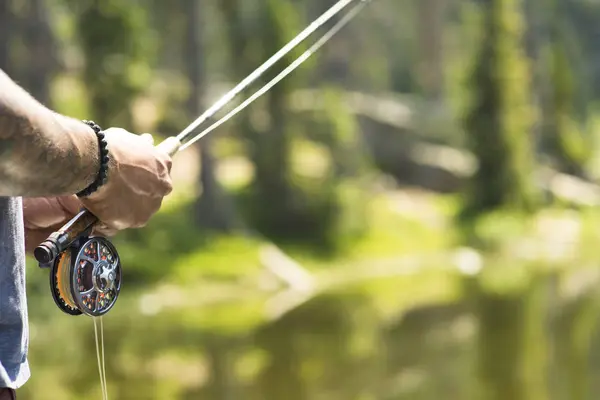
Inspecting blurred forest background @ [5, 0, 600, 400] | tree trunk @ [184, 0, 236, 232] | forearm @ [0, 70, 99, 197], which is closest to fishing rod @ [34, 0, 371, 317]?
forearm @ [0, 70, 99, 197]

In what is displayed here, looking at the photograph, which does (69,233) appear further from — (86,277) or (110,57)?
(110,57)

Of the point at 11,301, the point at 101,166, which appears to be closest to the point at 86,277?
the point at 11,301

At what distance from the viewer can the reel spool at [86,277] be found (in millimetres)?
2746

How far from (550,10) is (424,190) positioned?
6.78 metres

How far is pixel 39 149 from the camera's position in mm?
2188

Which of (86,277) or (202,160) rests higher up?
(202,160)

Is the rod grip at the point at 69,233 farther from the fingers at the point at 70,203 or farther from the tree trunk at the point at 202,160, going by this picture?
the tree trunk at the point at 202,160

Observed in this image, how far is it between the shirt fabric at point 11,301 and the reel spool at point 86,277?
8.0 inches

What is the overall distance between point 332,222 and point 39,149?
1456 centimetres

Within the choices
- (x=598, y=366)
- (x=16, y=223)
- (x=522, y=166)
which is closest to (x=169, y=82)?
(x=522, y=166)

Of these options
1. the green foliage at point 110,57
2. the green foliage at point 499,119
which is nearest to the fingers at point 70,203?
the green foliage at point 110,57

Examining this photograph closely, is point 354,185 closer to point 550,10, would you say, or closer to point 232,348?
point 232,348

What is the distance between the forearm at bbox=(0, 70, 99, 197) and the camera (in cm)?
209

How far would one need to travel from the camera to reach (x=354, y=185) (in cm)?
1792
